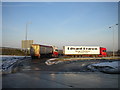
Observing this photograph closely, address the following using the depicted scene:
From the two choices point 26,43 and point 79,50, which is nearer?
point 26,43

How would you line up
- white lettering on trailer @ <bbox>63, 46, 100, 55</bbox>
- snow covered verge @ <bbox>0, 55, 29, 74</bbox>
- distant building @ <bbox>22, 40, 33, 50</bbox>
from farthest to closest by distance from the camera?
white lettering on trailer @ <bbox>63, 46, 100, 55</bbox> → distant building @ <bbox>22, 40, 33, 50</bbox> → snow covered verge @ <bbox>0, 55, 29, 74</bbox>

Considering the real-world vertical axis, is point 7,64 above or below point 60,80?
below

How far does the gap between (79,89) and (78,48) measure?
137 feet

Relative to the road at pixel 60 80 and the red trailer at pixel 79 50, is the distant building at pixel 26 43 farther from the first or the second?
the road at pixel 60 80

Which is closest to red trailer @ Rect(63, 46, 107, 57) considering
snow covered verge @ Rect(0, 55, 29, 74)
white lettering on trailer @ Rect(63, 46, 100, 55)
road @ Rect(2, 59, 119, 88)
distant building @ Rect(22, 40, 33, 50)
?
white lettering on trailer @ Rect(63, 46, 100, 55)

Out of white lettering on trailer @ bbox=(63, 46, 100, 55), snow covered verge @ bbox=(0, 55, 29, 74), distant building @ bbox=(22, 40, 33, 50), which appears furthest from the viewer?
white lettering on trailer @ bbox=(63, 46, 100, 55)

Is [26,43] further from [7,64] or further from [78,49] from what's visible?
[7,64]

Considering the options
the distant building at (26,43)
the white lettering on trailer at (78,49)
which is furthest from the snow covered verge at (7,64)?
the white lettering on trailer at (78,49)

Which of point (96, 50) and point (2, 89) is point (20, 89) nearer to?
point (2, 89)

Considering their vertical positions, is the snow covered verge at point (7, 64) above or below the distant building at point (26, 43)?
below

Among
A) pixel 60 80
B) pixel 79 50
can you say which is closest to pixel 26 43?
pixel 79 50

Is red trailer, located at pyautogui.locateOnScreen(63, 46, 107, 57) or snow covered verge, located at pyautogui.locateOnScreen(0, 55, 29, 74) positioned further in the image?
red trailer, located at pyautogui.locateOnScreen(63, 46, 107, 57)

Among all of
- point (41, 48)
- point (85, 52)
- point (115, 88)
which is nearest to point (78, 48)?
point (85, 52)

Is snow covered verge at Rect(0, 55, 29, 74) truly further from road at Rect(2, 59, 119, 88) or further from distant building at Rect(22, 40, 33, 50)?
distant building at Rect(22, 40, 33, 50)
